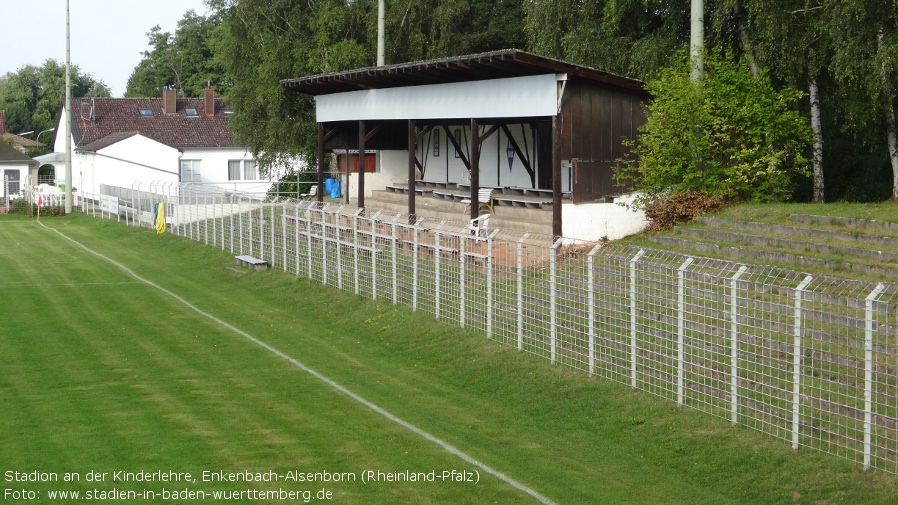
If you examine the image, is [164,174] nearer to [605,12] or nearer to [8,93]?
[605,12]

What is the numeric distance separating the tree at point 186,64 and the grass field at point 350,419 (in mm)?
81746

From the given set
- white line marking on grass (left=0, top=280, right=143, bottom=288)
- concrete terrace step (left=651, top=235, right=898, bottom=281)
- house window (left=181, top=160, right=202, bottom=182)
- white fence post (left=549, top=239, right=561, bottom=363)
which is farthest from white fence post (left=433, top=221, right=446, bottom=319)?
house window (left=181, top=160, right=202, bottom=182)

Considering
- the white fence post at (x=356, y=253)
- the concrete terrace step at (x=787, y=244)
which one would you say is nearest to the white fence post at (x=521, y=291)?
the concrete terrace step at (x=787, y=244)

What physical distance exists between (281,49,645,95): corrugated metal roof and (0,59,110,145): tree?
8397 cm

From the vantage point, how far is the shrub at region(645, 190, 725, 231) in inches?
936

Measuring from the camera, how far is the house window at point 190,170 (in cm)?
6888

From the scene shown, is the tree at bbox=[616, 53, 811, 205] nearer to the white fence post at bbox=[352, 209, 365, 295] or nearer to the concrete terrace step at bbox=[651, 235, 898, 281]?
the concrete terrace step at bbox=[651, 235, 898, 281]

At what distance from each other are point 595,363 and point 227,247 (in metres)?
19.4

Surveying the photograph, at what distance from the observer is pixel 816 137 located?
95.3ft

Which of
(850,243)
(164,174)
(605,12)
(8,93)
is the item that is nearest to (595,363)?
(850,243)

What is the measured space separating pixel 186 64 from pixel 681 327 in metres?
101

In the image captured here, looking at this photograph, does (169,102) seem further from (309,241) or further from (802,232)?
(802,232)

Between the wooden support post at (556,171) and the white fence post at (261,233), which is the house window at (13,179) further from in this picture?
the wooden support post at (556,171)

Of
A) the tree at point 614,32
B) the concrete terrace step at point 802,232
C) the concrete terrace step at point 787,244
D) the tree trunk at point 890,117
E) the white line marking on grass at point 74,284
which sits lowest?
the white line marking on grass at point 74,284
